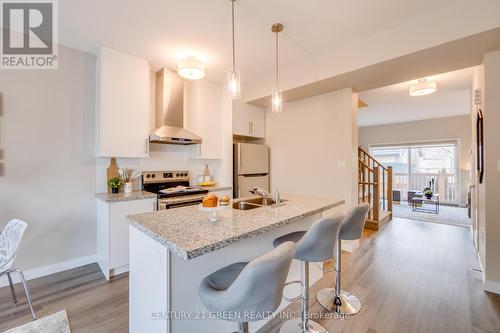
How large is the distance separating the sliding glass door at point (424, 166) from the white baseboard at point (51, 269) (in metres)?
8.70

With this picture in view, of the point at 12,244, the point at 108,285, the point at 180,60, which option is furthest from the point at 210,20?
the point at 108,285

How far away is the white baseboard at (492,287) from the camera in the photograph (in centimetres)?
216

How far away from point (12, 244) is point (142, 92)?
6.56 ft

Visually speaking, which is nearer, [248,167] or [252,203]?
[252,203]

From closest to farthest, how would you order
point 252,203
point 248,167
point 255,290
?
point 255,290, point 252,203, point 248,167

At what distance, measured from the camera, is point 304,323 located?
1593 millimetres

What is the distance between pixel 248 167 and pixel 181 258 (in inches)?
105

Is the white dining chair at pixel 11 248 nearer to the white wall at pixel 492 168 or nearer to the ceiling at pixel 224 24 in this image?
the ceiling at pixel 224 24

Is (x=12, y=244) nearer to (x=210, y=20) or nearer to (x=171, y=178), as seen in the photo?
(x=171, y=178)

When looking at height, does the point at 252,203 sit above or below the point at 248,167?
below

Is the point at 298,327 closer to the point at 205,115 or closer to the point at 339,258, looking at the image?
the point at 339,258

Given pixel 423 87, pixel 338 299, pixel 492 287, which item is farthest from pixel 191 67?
pixel 492 287

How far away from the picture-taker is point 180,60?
287 cm

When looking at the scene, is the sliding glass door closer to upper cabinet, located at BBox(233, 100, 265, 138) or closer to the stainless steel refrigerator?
upper cabinet, located at BBox(233, 100, 265, 138)
